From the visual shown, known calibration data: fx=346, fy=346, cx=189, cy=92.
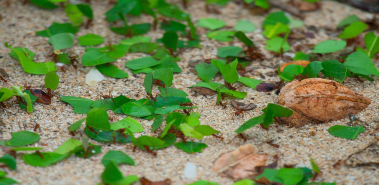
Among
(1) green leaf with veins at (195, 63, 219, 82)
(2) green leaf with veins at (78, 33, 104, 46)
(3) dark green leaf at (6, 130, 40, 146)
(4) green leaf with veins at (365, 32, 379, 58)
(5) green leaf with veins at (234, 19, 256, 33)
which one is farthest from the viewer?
(5) green leaf with veins at (234, 19, 256, 33)

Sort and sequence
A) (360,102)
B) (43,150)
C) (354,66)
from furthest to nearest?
(354,66) → (360,102) → (43,150)

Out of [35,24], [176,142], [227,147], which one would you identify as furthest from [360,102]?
[35,24]

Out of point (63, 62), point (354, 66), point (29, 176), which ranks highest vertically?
point (354, 66)

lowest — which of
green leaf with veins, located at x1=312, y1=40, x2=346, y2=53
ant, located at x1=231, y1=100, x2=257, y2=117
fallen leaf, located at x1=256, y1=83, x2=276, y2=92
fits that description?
ant, located at x1=231, y1=100, x2=257, y2=117

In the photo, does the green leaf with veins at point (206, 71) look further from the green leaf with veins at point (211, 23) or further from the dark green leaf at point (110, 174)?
the dark green leaf at point (110, 174)

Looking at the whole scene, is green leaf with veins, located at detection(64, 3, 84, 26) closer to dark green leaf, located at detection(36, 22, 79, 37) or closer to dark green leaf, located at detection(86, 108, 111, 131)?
dark green leaf, located at detection(36, 22, 79, 37)

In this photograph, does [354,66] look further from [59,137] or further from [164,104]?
[59,137]

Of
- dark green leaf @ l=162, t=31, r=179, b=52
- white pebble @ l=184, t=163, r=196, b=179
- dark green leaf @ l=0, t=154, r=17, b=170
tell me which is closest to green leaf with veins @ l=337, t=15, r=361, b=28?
dark green leaf @ l=162, t=31, r=179, b=52
